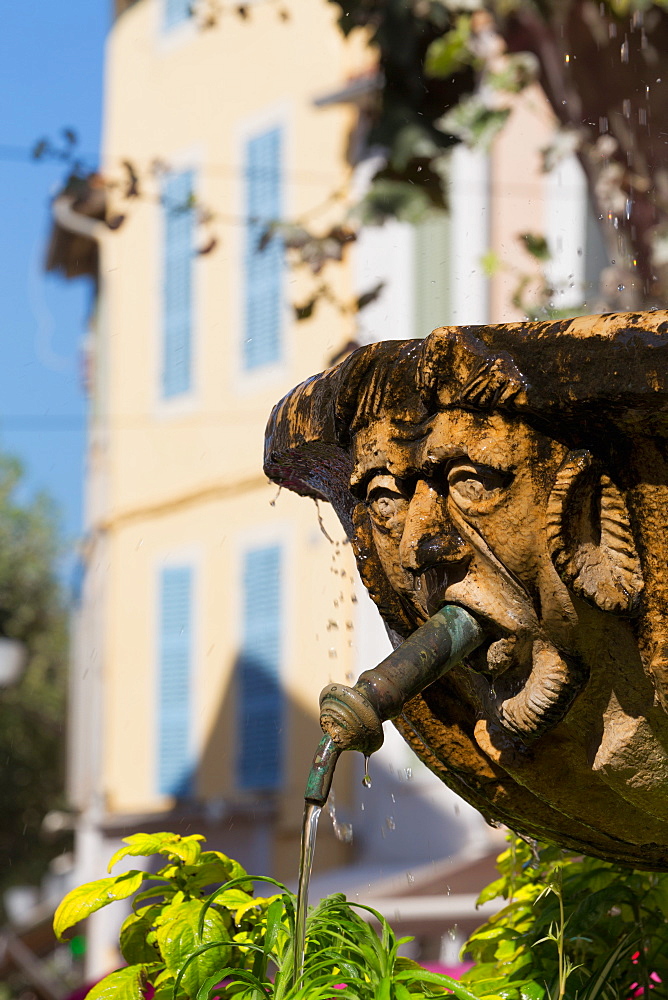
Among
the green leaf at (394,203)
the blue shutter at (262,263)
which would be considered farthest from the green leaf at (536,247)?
the blue shutter at (262,263)

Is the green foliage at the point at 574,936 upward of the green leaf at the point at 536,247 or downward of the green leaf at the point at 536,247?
downward

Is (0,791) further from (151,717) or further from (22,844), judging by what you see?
(151,717)

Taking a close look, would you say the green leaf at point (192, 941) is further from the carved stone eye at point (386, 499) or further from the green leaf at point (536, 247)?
the green leaf at point (536, 247)

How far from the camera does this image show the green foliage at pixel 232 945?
1.70 m

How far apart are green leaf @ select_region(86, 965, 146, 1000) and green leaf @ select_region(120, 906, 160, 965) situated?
0.11m

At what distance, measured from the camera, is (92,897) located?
1.87 metres

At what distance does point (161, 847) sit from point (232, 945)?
243 millimetres

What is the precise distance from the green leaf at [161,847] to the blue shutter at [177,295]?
34.6ft

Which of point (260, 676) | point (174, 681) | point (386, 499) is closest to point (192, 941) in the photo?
point (386, 499)

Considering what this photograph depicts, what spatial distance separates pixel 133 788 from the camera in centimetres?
1275

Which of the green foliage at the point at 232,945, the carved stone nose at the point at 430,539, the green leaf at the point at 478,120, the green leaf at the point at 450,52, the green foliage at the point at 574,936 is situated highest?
the green leaf at the point at 450,52

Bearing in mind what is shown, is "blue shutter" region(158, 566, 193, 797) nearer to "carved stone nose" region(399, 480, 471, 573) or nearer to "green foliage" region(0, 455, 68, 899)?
"green foliage" region(0, 455, 68, 899)

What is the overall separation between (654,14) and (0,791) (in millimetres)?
16658

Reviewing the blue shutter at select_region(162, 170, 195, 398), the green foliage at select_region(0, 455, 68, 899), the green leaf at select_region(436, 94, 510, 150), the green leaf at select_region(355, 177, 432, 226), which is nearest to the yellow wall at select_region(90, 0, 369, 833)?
the blue shutter at select_region(162, 170, 195, 398)
